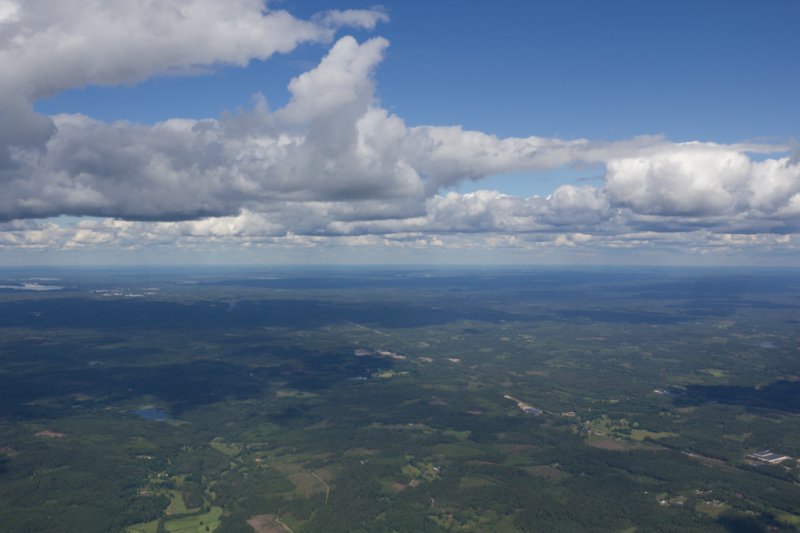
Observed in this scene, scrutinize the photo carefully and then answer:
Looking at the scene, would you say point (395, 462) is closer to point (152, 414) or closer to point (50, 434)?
point (152, 414)

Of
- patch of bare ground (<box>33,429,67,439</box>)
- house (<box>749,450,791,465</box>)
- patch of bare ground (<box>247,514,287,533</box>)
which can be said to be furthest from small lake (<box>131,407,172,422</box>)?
house (<box>749,450,791,465</box>)

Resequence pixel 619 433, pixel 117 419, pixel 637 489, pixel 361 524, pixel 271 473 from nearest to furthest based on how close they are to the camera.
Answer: pixel 361 524 → pixel 637 489 → pixel 271 473 → pixel 619 433 → pixel 117 419

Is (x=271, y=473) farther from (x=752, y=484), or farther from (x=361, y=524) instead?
(x=752, y=484)

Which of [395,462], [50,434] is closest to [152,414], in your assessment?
[50,434]

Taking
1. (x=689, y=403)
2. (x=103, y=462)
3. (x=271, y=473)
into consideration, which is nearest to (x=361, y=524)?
(x=271, y=473)

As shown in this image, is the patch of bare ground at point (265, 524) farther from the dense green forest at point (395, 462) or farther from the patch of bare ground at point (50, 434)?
the patch of bare ground at point (50, 434)

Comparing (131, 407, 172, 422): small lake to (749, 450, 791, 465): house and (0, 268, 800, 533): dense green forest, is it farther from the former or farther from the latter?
(749, 450, 791, 465): house

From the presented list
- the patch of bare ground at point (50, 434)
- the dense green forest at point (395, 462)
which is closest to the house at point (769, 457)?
the dense green forest at point (395, 462)
